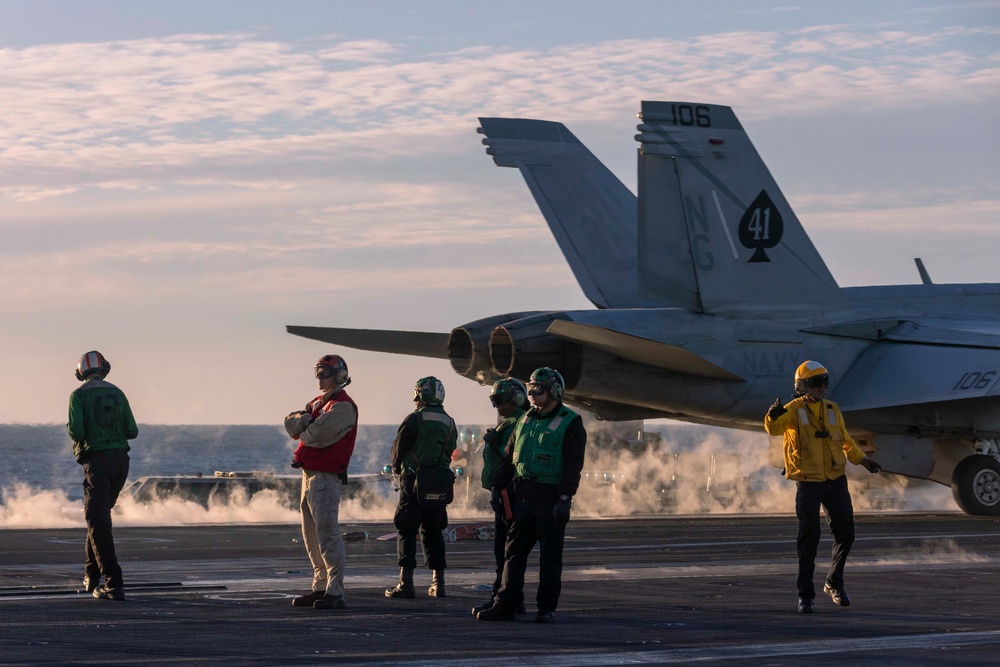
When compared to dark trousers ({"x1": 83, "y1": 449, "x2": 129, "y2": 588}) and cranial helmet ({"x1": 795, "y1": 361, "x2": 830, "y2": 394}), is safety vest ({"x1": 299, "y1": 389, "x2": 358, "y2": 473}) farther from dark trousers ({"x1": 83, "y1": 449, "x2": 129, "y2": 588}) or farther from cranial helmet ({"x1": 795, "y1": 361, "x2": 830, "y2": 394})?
cranial helmet ({"x1": 795, "y1": 361, "x2": 830, "y2": 394})

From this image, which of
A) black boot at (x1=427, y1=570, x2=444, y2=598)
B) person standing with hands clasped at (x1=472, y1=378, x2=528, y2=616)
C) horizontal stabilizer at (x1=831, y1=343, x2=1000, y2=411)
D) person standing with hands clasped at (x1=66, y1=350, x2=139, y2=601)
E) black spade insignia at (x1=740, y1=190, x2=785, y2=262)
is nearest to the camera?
person standing with hands clasped at (x1=472, y1=378, x2=528, y2=616)

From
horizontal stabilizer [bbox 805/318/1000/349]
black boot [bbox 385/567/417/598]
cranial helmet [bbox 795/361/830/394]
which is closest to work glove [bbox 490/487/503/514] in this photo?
black boot [bbox 385/567/417/598]

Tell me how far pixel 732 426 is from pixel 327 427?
49.0ft

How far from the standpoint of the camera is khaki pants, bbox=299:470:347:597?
474 inches

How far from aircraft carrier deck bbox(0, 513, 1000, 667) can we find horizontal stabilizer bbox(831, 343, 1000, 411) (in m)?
4.43

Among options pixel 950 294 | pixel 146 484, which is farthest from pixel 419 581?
pixel 146 484

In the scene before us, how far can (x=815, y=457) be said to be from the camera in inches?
480

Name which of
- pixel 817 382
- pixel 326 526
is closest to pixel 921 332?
pixel 817 382

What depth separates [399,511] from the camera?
12945 mm

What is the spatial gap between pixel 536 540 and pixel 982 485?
15.8m

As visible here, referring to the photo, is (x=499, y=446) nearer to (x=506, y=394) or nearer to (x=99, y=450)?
(x=506, y=394)

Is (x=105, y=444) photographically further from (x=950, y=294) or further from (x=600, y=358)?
(x=950, y=294)

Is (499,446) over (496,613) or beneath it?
over

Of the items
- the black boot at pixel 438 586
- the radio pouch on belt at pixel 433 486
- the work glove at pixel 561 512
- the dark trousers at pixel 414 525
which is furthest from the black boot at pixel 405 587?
the work glove at pixel 561 512
